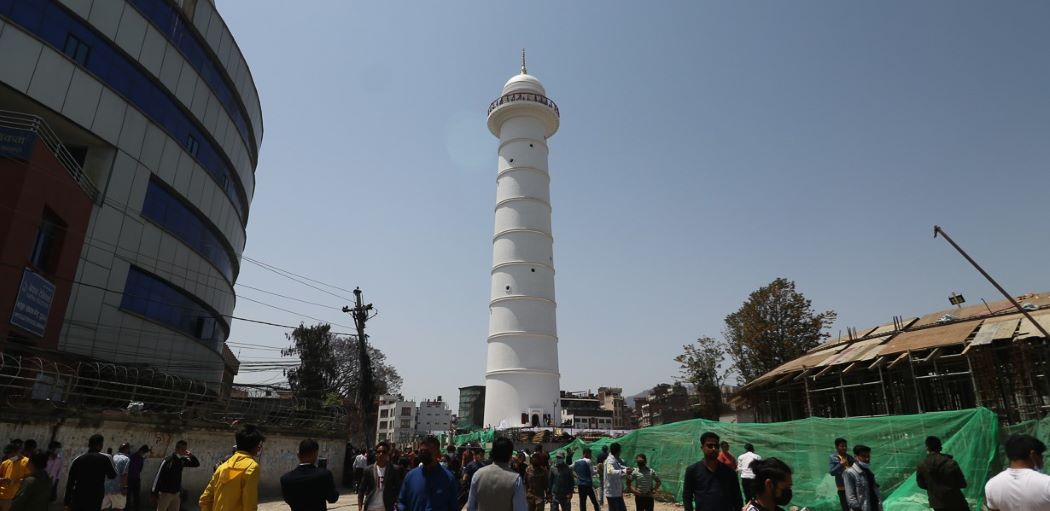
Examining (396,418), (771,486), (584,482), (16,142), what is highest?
(16,142)

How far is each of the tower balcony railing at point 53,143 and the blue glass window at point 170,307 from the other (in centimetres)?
386

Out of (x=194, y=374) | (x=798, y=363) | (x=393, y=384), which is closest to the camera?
(x=798, y=363)

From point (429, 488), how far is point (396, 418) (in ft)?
355

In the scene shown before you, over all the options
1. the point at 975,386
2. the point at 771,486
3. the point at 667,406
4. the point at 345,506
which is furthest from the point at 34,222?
the point at 667,406

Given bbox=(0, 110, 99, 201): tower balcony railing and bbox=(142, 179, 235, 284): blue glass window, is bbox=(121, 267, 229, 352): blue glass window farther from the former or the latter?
bbox=(0, 110, 99, 201): tower balcony railing

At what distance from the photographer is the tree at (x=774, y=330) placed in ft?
120

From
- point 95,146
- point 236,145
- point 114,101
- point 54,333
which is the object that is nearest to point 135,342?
point 54,333

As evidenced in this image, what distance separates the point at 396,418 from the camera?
108m

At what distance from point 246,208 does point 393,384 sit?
27.3 m

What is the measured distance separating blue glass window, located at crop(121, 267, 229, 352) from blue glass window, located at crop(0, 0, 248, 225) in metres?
5.83

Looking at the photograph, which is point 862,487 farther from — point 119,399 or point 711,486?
point 119,399

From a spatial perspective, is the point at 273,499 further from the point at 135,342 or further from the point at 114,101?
the point at 114,101

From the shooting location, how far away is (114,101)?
67.8 ft

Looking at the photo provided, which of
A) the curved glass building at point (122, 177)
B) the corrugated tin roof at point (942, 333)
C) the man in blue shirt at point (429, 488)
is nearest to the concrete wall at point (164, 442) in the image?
the curved glass building at point (122, 177)
